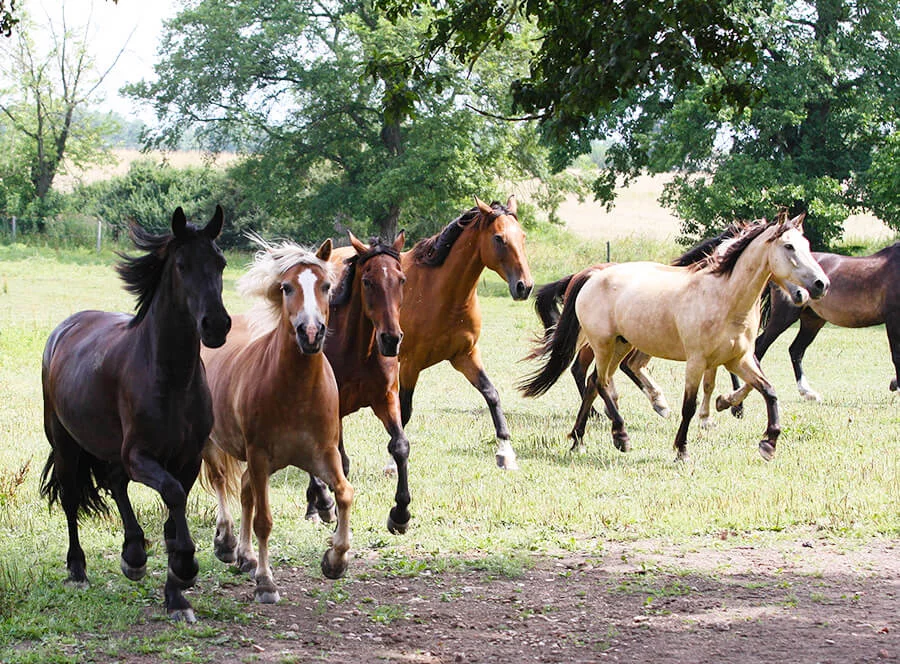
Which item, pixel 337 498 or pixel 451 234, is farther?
pixel 451 234

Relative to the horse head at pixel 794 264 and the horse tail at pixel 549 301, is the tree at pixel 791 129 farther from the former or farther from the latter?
the horse head at pixel 794 264

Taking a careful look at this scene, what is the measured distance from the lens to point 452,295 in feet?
30.1

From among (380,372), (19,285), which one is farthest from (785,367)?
(19,285)

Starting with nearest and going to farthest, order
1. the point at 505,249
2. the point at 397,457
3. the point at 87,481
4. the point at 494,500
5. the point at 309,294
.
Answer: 1. the point at 309,294
2. the point at 87,481
3. the point at 397,457
4. the point at 494,500
5. the point at 505,249

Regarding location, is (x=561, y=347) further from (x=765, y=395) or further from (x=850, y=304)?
(x=850, y=304)

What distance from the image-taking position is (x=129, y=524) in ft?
18.2

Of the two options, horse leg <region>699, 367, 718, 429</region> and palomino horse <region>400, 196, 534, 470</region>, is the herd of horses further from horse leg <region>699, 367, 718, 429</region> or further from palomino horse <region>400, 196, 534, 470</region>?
horse leg <region>699, 367, 718, 429</region>

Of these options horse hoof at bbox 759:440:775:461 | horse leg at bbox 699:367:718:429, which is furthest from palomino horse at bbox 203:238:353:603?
horse leg at bbox 699:367:718:429

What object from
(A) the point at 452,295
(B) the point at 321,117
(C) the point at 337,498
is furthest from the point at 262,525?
(B) the point at 321,117

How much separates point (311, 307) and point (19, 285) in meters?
25.8

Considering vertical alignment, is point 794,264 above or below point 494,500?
above

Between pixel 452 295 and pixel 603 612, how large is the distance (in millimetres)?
4204

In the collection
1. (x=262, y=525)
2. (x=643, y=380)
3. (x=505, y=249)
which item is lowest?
(x=262, y=525)

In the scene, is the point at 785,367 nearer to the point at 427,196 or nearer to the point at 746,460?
the point at 746,460
